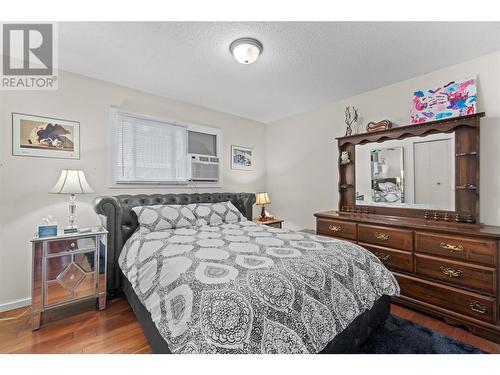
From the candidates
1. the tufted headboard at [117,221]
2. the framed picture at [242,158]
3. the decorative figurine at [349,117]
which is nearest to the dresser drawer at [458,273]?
the decorative figurine at [349,117]

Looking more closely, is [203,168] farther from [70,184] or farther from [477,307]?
[477,307]

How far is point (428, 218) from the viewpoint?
2414 millimetres

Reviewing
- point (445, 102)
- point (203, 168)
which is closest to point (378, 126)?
point (445, 102)

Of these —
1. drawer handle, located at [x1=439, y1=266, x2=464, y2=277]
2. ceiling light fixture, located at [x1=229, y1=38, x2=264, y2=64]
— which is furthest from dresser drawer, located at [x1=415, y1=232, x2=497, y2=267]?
ceiling light fixture, located at [x1=229, y1=38, x2=264, y2=64]

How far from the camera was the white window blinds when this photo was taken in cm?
280

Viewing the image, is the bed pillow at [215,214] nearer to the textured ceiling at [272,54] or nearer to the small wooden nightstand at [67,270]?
the small wooden nightstand at [67,270]

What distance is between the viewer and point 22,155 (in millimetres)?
2201

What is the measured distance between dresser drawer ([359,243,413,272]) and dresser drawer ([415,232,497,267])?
14 centimetres

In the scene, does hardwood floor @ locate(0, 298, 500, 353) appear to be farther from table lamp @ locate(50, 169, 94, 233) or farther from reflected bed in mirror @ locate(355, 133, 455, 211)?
reflected bed in mirror @ locate(355, 133, 455, 211)

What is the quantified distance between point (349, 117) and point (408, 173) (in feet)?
3.48

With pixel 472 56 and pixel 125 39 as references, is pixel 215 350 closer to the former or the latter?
pixel 125 39

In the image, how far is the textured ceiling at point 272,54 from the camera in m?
1.77
